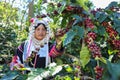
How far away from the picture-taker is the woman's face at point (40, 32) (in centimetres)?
219

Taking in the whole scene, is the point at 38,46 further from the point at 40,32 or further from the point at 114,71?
the point at 114,71

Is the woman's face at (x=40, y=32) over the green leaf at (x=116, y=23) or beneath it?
beneath

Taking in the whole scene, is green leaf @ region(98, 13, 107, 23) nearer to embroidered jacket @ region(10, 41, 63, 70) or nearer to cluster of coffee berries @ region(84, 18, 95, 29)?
cluster of coffee berries @ region(84, 18, 95, 29)

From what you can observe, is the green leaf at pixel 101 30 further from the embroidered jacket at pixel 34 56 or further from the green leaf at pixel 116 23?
the embroidered jacket at pixel 34 56

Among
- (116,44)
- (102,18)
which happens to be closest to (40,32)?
(102,18)

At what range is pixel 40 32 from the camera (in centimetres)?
222

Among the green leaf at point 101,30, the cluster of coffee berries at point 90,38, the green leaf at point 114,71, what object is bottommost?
the green leaf at point 114,71

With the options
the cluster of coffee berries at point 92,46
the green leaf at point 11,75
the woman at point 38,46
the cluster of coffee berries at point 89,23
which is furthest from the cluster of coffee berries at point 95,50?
A: the woman at point 38,46

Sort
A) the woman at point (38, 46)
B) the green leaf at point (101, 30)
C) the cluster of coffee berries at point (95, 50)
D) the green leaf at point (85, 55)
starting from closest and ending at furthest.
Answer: the cluster of coffee berries at point (95, 50) → the green leaf at point (85, 55) → the green leaf at point (101, 30) → the woman at point (38, 46)

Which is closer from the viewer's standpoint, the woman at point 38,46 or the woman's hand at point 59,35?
the woman's hand at point 59,35

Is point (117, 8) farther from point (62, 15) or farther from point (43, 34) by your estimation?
point (43, 34)

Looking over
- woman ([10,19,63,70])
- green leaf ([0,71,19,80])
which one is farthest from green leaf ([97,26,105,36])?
woman ([10,19,63,70])

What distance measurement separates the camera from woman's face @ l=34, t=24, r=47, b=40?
7.18 feet

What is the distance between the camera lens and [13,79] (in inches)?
59.7
